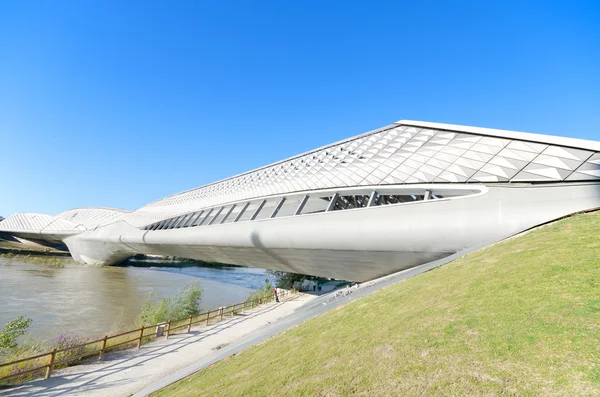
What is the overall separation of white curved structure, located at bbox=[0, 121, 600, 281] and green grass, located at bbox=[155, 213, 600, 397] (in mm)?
2307

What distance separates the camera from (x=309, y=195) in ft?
55.5

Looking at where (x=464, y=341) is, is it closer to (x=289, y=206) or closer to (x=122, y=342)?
(x=122, y=342)

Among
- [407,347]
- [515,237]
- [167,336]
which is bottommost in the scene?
[167,336]

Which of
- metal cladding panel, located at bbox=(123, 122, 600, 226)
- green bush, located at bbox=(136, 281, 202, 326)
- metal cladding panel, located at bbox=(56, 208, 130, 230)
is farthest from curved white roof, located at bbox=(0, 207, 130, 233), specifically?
metal cladding panel, located at bbox=(123, 122, 600, 226)

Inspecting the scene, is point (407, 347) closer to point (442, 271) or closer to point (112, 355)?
point (442, 271)

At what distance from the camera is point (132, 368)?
847 cm

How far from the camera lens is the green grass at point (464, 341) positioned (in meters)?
3.12

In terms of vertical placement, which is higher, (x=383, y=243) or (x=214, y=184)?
(x=214, y=184)

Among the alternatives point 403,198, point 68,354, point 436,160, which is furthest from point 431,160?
point 68,354

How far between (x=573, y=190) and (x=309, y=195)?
11338 millimetres

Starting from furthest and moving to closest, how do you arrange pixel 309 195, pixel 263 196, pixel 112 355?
pixel 263 196 < pixel 309 195 < pixel 112 355

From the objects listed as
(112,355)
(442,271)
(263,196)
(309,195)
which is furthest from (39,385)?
(263,196)

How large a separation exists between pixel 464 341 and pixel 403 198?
13416 millimetres

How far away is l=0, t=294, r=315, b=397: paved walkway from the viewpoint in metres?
6.99
